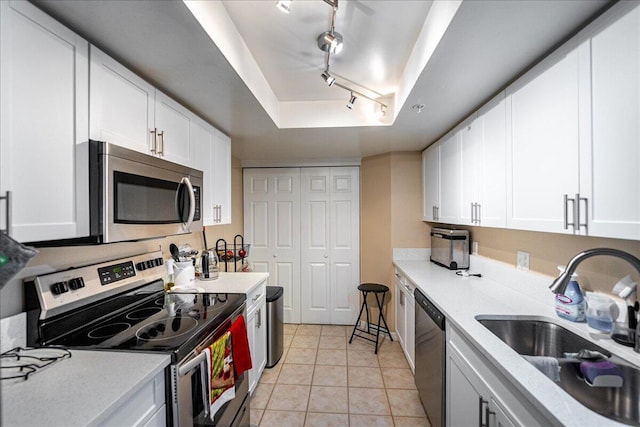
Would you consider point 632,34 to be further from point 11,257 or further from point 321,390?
point 321,390

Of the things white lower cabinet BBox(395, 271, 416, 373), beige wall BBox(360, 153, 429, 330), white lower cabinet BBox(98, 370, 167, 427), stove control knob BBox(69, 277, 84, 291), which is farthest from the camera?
beige wall BBox(360, 153, 429, 330)

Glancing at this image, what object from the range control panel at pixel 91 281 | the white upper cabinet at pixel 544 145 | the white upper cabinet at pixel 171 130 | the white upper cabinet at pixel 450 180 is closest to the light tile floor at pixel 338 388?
the range control panel at pixel 91 281

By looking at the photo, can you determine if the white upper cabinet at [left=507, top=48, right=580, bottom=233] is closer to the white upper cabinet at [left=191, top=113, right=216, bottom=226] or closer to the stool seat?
the stool seat

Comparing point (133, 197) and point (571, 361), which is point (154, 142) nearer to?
point (133, 197)

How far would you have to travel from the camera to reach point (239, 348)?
5.96ft

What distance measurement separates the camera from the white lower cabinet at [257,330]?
2.29 meters

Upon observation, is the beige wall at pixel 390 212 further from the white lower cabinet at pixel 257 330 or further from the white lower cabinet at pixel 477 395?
the white lower cabinet at pixel 477 395

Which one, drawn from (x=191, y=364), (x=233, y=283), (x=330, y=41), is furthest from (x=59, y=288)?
(x=330, y=41)

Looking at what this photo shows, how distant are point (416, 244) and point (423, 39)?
2316mm

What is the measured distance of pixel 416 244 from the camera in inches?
A: 137

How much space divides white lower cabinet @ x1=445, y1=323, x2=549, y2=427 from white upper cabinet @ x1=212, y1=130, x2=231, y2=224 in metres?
1.85

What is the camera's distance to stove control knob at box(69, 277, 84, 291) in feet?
4.77

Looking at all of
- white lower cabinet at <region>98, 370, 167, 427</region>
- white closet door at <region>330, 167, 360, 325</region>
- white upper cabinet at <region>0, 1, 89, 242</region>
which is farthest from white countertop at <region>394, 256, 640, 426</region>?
white upper cabinet at <region>0, 1, 89, 242</region>

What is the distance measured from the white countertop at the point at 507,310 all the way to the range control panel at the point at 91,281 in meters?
1.82
